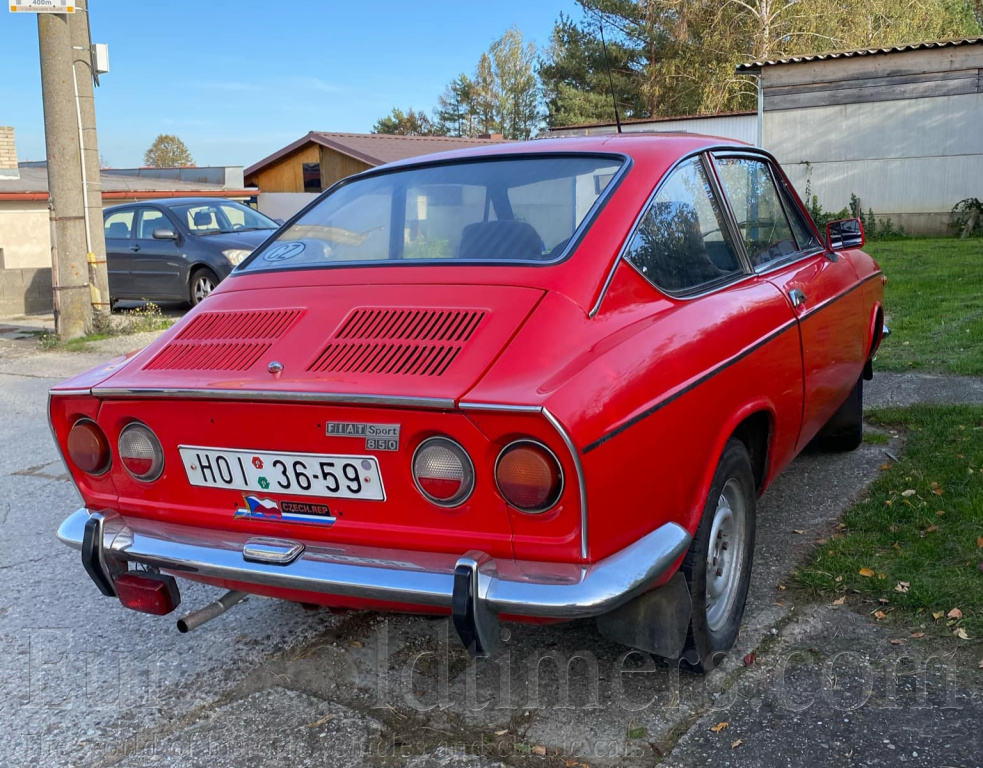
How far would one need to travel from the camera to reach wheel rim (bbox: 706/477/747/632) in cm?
288

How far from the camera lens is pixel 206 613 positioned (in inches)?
107

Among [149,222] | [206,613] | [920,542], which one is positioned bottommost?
[920,542]

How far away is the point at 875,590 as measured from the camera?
3.30m

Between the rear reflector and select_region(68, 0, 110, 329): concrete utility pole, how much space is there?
840 cm

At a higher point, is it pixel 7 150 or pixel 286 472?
Answer: pixel 7 150

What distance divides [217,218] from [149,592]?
34.2 feet

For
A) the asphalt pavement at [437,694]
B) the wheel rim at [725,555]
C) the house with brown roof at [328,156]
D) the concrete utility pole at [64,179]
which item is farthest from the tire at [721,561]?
the house with brown roof at [328,156]

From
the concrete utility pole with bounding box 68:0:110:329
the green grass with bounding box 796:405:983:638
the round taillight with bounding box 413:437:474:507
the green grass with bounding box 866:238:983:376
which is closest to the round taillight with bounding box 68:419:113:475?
the round taillight with bounding box 413:437:474:507

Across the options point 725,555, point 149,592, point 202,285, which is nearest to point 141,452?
point 149,592

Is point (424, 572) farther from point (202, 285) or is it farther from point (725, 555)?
point (202, 285)

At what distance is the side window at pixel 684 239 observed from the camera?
2885 millimetres

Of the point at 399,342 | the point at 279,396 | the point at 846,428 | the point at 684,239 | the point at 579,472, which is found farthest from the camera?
the point at 846,428

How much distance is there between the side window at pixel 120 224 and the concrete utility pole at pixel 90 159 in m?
2.49

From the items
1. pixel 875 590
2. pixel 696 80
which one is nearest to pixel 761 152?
pixel 875 590
